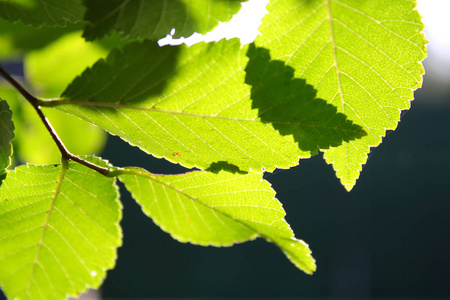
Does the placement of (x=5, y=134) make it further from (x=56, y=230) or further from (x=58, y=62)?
(x=58, y=62)

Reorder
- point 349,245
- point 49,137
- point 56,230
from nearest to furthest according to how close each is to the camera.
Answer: point 56,230 < point 49,137 < point 349,245

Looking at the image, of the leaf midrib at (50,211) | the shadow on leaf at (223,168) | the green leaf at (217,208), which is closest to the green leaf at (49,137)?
the leaf midrib at (50,211)

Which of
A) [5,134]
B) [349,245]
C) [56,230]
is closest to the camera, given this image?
[5,134]

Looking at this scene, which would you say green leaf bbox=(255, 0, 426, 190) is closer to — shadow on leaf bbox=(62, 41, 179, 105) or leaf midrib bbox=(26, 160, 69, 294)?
shadow on leaf bbox=(62, 41, 179, 105)

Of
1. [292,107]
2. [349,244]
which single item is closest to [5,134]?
[292,107]

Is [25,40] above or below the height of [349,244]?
above

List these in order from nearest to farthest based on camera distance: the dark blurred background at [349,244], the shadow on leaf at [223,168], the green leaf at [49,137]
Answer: the shadow on leaf at [223,168] → the green leaf at [49,137] → the dark blurred background at [349,244]

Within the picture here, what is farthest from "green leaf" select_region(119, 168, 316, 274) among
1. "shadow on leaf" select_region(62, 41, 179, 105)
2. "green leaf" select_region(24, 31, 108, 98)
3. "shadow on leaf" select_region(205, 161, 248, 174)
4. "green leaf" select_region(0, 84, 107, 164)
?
"green leaf" select_region(0, 84, 107, 164)

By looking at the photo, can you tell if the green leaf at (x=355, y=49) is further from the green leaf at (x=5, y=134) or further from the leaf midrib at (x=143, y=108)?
the green leaf at (x=5, y=134)
